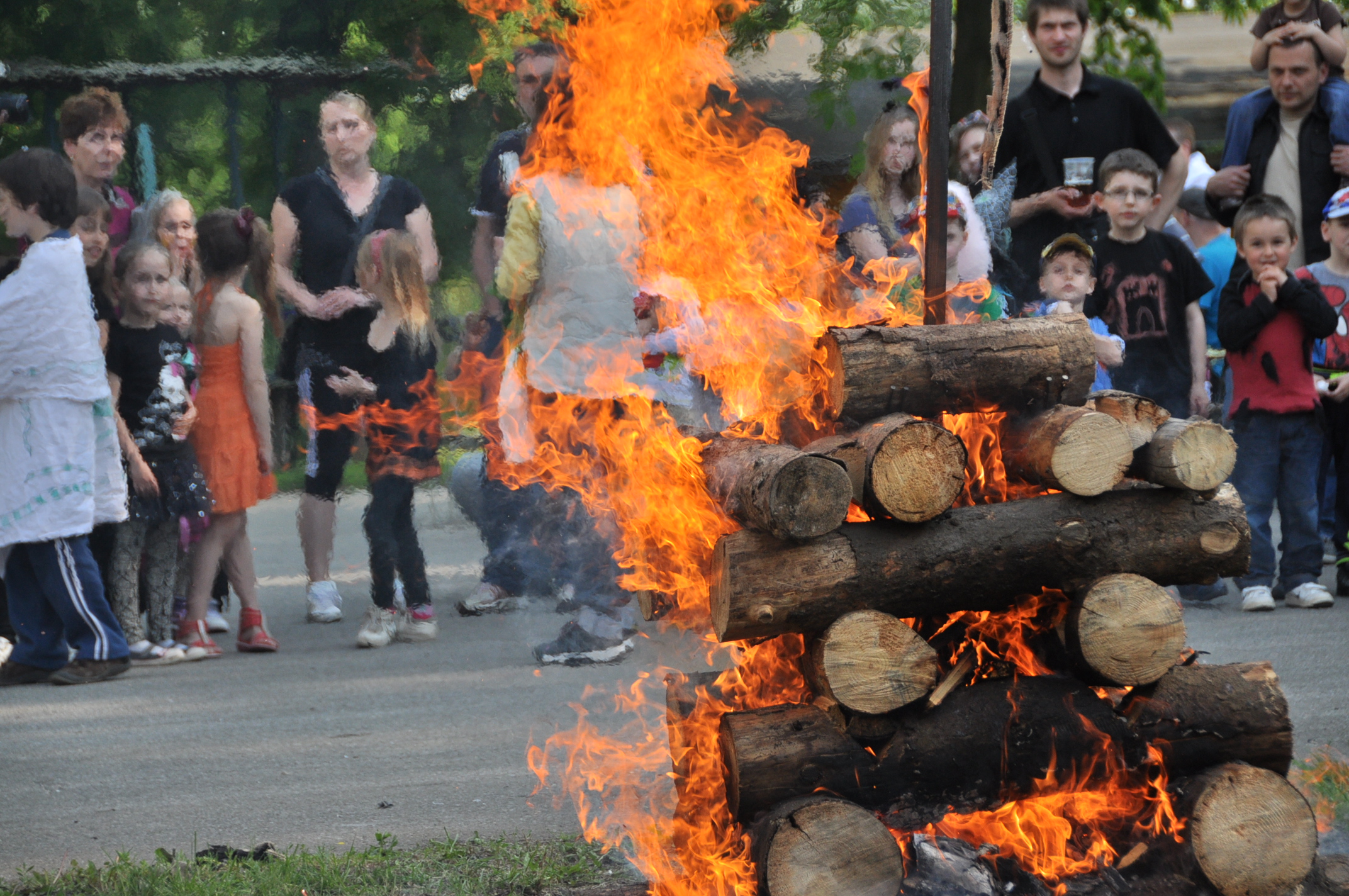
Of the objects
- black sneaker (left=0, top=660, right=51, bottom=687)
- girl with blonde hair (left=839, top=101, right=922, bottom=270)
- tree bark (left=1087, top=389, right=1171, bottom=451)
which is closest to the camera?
tree bark (left=1087, top=389, right=1171, bottom=451)

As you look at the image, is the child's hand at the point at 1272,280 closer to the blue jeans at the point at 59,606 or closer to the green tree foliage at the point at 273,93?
the green tree foliage at the point at 273,93

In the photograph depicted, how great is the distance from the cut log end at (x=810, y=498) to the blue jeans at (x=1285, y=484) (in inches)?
176

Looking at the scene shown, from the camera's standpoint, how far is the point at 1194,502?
11.6ft

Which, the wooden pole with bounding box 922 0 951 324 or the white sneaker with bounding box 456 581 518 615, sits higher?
the wooden pole with bounding box 922 0 951 324

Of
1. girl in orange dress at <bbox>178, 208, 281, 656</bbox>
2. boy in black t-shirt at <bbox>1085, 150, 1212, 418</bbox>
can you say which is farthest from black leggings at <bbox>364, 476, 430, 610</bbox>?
boy in black t-shirt at <bbox>1085, 150, 1212, 418</bbox>

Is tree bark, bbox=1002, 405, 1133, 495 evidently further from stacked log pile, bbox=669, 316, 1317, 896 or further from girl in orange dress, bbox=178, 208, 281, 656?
girl in orange dress, bbox=178, 208, 281, 656

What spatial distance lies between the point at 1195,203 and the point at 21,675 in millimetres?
8410

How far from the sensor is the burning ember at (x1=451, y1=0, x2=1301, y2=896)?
10.9 ft

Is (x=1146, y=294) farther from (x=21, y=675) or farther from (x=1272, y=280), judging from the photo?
(x=21, y=675)

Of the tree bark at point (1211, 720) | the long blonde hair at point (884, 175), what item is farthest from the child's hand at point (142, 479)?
the tree bark at point (1211, 720)

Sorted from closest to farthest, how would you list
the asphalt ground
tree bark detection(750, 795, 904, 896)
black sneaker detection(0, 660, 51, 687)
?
tree bark detection(750, 795, 904, 896) < the asphalt ground < black sneaker detection(0, 660, 51, 687)

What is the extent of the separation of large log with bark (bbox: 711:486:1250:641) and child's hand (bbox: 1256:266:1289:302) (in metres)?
3.44

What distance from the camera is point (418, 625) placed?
6.80 m

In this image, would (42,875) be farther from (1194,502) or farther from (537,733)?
(1194,502)
